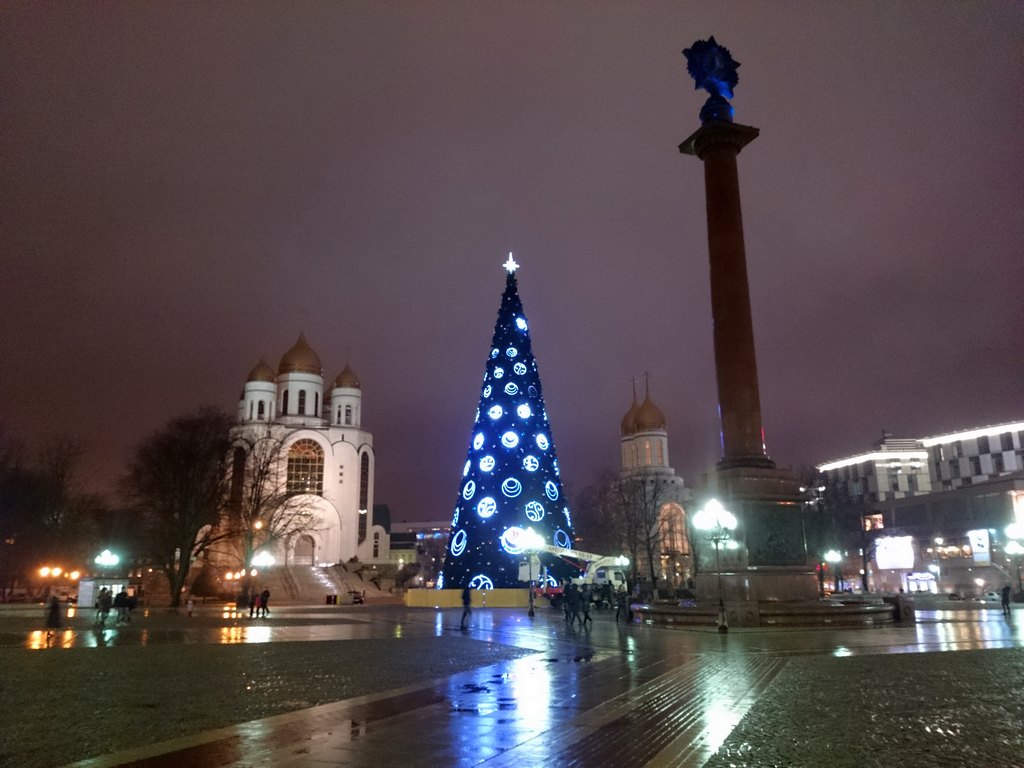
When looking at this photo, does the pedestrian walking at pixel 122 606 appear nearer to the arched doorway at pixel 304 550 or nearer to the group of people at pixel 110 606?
the group of people at pixel 110 606

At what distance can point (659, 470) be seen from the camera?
99.2 metres

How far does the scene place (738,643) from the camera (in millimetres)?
19000

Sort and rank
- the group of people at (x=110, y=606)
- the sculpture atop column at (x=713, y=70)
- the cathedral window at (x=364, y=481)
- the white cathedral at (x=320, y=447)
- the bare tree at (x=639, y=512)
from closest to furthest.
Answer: the group of people at (x=110, y=606)
the sculpture atop column at (x=713, y=70)
the bare tree at (x=639, y=512)
the white cathedral at (x=320, y=447)
the cathedral window at (x=364, y=481)

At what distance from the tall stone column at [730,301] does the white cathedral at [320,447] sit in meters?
52.9

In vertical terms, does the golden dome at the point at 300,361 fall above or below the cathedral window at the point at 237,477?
above

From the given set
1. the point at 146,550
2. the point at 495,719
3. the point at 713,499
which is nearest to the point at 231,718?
the point at 495,719

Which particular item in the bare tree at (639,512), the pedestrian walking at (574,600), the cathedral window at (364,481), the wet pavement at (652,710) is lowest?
the wet pavement at (652,710)

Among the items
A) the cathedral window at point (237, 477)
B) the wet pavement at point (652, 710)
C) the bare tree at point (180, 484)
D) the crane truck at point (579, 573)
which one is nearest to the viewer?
the wet pavement at point (652, 710)

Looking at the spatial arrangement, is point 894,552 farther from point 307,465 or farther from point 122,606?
point 122,606

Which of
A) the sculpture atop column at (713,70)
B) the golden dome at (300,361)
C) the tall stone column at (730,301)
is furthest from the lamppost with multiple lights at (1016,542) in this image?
the golden dome at (300,361)

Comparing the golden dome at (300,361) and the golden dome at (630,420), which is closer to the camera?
the golden dome at (300,361)

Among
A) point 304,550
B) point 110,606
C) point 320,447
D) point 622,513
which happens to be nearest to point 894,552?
point 622,513

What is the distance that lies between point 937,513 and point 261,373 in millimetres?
69070

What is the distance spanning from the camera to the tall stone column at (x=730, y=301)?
86.7 ft
